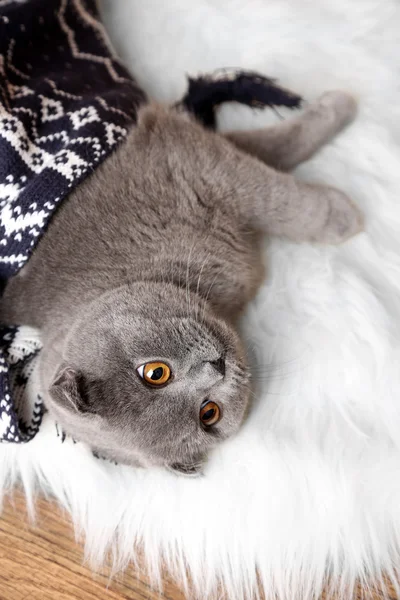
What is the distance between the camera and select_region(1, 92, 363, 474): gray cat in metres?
0.70

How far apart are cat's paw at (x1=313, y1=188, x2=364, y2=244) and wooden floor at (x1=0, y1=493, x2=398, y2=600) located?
20.9 inches

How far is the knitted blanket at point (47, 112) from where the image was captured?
0.79 m

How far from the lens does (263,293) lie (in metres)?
0.92

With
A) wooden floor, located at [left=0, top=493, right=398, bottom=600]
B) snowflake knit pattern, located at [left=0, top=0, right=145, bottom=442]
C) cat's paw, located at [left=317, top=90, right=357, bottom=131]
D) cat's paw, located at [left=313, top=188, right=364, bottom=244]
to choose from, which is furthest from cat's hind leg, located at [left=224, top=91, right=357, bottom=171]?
wooden floor, located at [left=0, top=493, right=398, bottom=600]

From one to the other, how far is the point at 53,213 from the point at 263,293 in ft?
1.18

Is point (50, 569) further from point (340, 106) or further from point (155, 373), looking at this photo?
point (340, 106)

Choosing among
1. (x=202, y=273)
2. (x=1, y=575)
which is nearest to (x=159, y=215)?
(x=202, y=273)

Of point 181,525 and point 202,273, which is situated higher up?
point 202,273

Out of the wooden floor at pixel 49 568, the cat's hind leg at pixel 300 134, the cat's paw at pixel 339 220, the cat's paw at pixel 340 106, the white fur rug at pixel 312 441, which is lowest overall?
the wooden floor at pixel 49 568

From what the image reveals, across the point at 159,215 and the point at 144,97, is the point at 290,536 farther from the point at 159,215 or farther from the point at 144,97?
the point at 144,97

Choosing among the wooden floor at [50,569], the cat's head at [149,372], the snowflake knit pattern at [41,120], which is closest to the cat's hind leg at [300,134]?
the snowflake knit pattern at [41,120]

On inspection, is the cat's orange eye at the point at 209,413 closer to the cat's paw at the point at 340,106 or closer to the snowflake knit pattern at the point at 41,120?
the snowflake knit pattern at the point at 41,120

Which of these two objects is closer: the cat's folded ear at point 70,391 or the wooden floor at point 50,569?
the cat's folded ear at point 70,391

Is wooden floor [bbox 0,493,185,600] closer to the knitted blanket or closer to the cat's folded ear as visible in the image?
the knitted blanket
